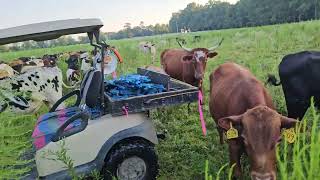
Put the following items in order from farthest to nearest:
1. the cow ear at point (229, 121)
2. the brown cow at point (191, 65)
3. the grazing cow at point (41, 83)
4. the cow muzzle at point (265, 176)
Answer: the brown cow at point (191, 65) → the grazing cow at point (41, 83) → the cow ear at point (229, 121) → the cow muzzle at point (265, 176)

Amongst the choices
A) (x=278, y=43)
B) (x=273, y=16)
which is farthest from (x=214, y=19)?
(x=278, y=43)

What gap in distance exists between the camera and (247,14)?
239 feet

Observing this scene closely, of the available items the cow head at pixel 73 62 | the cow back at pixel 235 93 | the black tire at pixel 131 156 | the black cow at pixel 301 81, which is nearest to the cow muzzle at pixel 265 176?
the cow back at pixel 235 93

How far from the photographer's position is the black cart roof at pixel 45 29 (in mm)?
3402

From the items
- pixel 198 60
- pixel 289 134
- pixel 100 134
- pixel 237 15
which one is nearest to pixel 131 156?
pixel 100 134

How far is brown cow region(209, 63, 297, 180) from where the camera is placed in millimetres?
3410

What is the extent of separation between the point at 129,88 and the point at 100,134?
1.04 meters

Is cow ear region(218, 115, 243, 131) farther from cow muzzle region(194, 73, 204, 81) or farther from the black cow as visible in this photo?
cow muzzle region(194, 73, 204, 81)

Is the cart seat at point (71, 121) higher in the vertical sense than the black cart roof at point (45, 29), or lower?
lower

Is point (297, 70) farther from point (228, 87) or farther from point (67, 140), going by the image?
point (67, 140)

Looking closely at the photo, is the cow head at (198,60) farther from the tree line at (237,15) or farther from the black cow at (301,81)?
the tree line at (237,15)

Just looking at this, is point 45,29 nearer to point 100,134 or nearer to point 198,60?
point 100,134

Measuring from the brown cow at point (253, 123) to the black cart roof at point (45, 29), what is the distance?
181cm

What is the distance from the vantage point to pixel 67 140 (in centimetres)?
416
